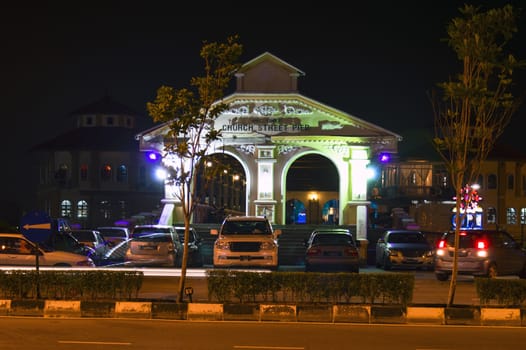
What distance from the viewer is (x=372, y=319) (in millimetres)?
18688

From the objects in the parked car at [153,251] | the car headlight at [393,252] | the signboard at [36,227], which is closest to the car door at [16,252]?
the parked car at [153,251]

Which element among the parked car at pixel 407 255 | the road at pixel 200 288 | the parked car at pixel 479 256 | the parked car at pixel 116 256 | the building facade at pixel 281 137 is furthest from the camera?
the building facade at pixel 281 137

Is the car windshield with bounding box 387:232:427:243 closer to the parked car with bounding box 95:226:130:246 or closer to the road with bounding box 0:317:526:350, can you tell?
the parked car with bounding box 95:226:130:246

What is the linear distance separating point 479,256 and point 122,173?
169 feet

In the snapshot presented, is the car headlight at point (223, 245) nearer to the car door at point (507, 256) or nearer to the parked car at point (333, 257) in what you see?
the parked car at point (333, 257)

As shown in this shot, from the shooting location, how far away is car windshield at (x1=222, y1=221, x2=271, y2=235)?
99.0 feet

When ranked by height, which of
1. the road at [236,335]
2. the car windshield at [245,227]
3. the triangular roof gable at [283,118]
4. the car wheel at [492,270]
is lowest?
the road at [236,335]

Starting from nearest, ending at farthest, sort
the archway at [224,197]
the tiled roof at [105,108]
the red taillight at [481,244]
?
the red taillight at [481,244] → the archway at [224,197] → the tiled roof at [105,108]

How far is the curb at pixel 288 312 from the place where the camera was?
61.1 feet

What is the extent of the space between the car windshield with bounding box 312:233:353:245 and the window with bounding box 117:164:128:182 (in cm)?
4610

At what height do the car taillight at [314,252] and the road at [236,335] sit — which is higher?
the car taillight at [314,252]

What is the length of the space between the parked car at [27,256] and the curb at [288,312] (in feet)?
27.6

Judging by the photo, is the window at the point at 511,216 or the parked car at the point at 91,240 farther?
the window at the point at 511,216

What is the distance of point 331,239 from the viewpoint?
1230 inches
